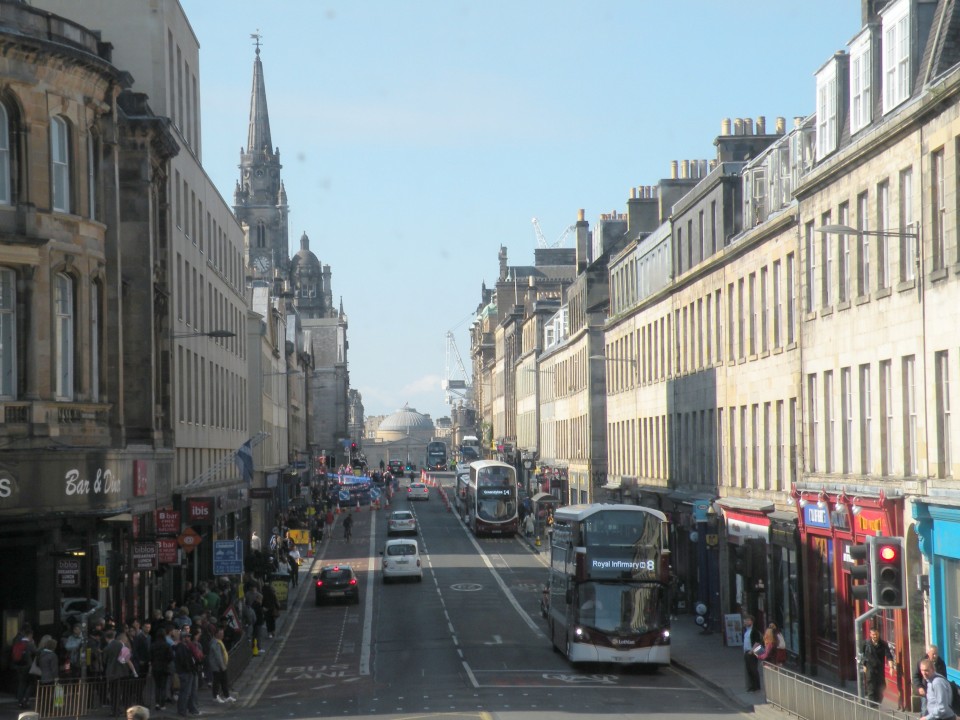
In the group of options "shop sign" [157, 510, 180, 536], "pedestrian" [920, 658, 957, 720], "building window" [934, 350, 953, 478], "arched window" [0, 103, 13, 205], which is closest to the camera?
"pedestrian" [920, 658, 957, 720]

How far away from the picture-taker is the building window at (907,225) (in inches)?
1182

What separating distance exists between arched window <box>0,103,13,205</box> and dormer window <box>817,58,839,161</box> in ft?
58.5

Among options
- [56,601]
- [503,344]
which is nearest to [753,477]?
[56,601]

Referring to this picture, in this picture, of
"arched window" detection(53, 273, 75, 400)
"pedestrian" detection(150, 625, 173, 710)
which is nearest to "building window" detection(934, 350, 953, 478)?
"pedestrian" detection(150, 625, 173, 710)

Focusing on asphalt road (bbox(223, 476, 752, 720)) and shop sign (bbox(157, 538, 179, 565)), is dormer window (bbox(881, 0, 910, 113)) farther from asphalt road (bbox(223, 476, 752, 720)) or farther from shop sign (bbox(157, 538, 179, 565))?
shop sign (bbox(157, 538, 179, 565))

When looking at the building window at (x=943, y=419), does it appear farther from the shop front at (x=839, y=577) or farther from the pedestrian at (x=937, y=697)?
the pedestrian at (x=937, y=697)

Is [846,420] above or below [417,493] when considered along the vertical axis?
above

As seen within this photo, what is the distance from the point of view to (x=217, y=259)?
5922 cm

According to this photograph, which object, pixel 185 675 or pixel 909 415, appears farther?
pixel 909 415

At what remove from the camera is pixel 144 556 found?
3544cm

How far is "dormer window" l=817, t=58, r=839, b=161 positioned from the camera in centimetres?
3562

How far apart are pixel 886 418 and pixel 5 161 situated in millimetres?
18342

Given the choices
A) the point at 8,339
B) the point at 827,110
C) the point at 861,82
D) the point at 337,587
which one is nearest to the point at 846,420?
the point at 827,110

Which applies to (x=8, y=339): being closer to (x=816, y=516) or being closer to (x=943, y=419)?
(x=943, y=419)
